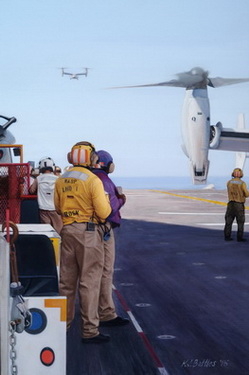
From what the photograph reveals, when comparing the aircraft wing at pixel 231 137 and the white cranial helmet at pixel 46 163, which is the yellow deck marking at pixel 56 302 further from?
the aircraft wing at pixel 231 137

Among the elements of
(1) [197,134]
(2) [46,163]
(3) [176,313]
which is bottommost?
(3) [176,313]

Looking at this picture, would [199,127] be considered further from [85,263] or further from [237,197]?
[85,263]

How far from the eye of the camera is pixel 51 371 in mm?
4219

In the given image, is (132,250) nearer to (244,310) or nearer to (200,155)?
(244,310)

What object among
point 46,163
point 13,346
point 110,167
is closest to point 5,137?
point 46,163

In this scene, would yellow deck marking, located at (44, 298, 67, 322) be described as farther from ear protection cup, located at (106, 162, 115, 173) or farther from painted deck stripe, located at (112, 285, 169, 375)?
ear protection cup, located at (106, 162, 115, 173)

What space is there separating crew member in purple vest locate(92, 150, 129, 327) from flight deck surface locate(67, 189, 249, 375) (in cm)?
17

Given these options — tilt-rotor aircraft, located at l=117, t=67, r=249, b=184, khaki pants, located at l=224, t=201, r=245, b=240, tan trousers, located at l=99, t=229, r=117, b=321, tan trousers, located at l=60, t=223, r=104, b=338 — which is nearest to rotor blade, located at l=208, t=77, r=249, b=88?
tilt-rotor aircraft, located at l=117, t=67, r=249, b=184

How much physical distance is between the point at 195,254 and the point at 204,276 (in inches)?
116

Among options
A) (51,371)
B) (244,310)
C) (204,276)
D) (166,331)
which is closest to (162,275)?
(204,276)

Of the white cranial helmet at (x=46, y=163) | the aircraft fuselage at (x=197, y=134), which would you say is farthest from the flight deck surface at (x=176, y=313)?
the aircraft fuselage at (x=197, y=134)

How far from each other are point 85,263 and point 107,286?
0.86m

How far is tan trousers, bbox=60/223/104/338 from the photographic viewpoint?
6.36 m

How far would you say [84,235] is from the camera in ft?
20.9
